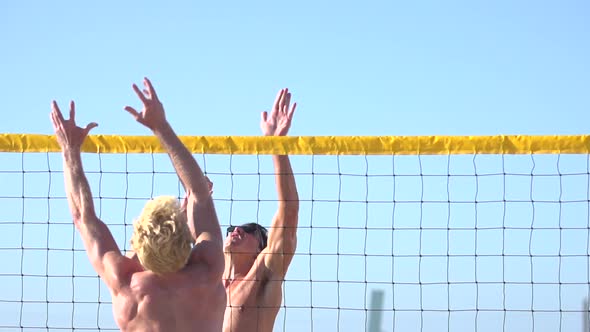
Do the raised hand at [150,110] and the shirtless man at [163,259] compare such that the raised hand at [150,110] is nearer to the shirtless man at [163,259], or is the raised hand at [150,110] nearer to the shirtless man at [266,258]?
the shirtless man at [163,259]

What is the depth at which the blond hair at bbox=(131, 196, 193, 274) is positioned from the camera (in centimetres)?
524

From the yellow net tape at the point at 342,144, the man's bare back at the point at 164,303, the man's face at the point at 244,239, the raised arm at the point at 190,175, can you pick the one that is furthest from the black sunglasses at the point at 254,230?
the man's bare back at the point at 164,303

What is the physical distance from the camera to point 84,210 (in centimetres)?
554

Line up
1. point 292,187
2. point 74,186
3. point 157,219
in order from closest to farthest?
point 157,219, point 74,186, point 292,187

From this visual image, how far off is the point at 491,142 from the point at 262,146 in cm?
137

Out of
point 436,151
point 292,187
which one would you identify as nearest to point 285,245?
point 292,187

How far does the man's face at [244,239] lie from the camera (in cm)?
748

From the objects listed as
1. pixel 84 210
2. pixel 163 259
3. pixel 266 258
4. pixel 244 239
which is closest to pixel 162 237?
pixel 163 259

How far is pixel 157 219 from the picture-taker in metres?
5.26

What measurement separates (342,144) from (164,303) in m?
2.55

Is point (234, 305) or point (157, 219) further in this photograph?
point (234, 305)

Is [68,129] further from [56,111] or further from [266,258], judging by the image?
[266,258]

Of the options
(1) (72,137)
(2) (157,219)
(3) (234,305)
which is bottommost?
(3) (234,305)

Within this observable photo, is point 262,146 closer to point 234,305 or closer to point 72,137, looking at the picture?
point 234,305
